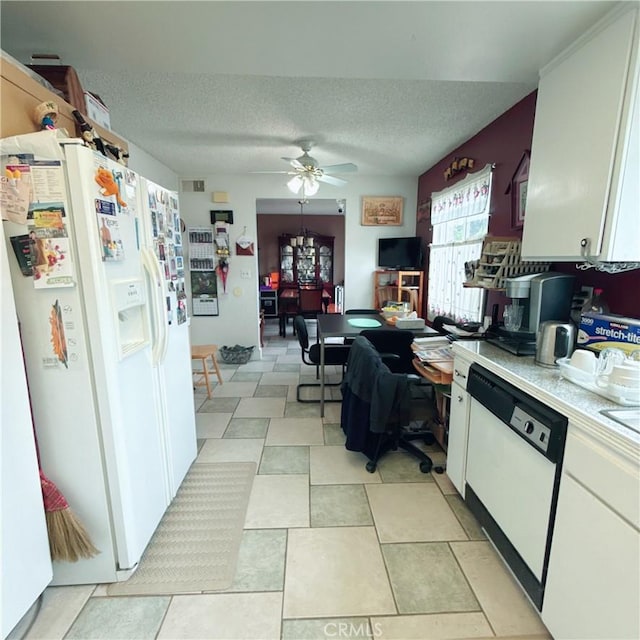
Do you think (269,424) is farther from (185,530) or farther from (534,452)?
(534,452)

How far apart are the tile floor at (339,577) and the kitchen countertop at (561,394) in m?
0.89

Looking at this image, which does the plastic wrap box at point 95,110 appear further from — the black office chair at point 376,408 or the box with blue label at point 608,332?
the box with blue label at point 608,332

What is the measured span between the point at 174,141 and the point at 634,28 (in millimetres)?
3207

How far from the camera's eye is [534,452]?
125 cm

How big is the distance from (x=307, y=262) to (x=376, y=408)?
6.33 metres

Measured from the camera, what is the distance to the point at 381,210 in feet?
14.7

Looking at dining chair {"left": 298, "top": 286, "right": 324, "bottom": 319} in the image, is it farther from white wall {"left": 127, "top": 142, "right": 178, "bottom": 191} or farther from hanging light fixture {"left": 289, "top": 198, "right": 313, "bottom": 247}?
white wall {"left": 127, "top": 142, "right": 178, "bottom": 191}

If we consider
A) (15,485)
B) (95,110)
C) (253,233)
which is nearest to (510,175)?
(95,110)

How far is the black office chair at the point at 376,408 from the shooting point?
1970 mm

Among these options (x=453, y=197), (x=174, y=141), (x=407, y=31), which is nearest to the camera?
(x=407, y=31)

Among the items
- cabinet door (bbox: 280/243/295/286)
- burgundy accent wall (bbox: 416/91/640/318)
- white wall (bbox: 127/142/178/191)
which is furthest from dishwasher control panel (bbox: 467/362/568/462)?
cabinet door (bbox: 280/243/295/286)

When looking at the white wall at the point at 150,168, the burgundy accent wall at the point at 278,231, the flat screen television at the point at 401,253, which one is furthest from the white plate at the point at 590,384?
the burgundy accent wall at the point at 278,231

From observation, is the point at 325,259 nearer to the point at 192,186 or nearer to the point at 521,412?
the point at 192,186

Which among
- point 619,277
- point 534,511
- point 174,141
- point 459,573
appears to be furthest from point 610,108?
point 174,141
